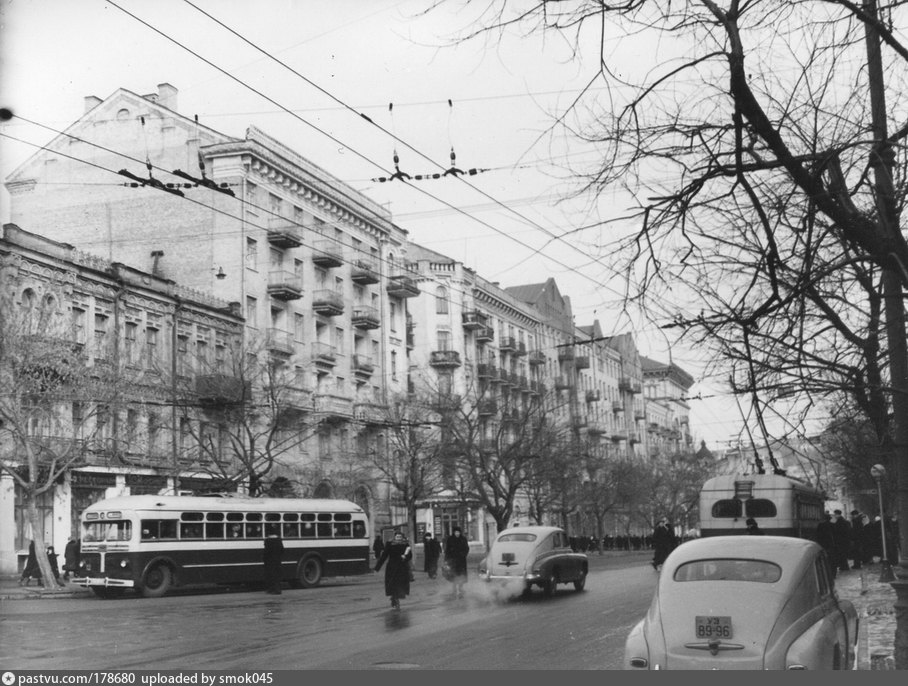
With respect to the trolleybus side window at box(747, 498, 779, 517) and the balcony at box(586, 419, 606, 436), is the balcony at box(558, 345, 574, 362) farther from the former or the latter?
the trolleybus side window at box(747, 498, 779, 517)

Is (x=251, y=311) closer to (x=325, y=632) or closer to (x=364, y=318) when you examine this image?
(x=364, y=318)

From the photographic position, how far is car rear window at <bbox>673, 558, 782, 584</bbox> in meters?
9.89

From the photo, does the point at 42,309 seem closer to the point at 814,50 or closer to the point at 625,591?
the point at 625,591

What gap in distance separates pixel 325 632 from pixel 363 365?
41491mm

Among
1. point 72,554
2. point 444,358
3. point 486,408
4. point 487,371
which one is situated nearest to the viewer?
point 72,554

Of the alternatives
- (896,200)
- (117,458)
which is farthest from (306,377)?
(896,200)

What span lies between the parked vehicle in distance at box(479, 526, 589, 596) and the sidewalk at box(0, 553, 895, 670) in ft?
21.0

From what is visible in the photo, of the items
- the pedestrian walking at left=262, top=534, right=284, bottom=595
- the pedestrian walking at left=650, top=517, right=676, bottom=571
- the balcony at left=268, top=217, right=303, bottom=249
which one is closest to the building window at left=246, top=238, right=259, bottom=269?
the balcony at left=268, top=217, right=303, bottom=249

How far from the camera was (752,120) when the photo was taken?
822 centimetres

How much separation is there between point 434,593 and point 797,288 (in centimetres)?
2113

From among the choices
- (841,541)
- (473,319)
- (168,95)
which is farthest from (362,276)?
(841,541)

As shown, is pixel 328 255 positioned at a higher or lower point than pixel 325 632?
higher

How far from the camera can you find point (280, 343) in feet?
165

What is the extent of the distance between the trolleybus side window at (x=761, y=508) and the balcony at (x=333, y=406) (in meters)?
23.8
